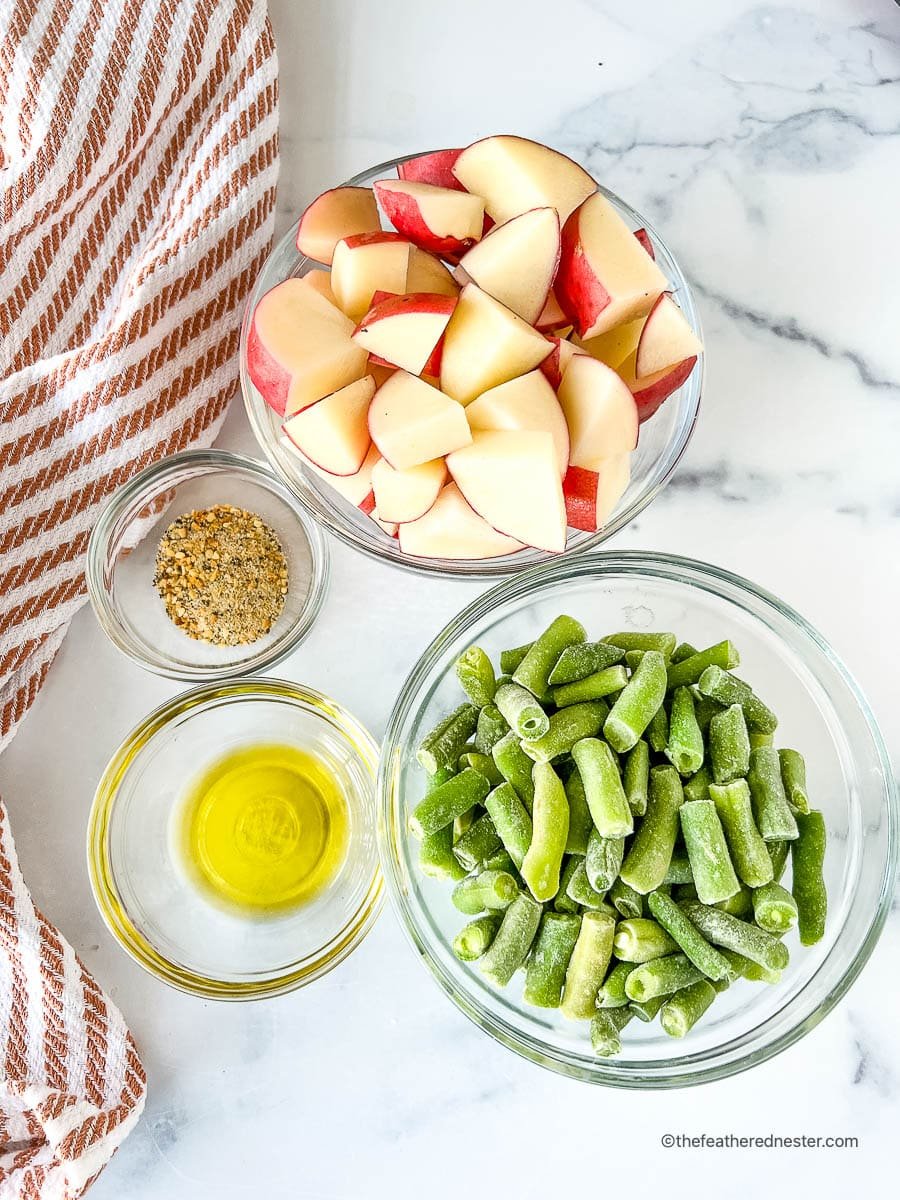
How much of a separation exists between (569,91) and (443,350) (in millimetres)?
463

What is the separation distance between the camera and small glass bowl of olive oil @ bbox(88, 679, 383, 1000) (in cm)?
113

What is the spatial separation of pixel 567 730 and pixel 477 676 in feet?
0.33

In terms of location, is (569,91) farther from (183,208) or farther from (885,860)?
(885,860)

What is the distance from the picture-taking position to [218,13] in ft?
3.46

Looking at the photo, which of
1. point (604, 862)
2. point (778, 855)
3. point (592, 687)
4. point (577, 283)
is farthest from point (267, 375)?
point (778, 855)

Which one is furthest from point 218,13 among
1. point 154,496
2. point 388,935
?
point 388,935

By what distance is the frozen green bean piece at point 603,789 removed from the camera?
2.75 feet

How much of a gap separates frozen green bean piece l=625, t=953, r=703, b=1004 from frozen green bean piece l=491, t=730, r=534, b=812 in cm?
16

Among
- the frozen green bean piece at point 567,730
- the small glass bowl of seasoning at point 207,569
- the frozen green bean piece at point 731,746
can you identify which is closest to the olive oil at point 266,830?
the small glass bowl of seasoning at point 207,569

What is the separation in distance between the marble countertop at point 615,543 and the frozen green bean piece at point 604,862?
13.5 inches

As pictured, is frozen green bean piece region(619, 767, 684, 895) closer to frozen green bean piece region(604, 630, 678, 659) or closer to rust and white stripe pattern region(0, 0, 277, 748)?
frozen green bean piece region(604, 630, 678, 659)

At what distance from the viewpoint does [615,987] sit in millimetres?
865

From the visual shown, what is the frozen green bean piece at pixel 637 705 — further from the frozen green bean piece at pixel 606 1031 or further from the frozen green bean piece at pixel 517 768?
the frozen green bean piece at pixel 606 1031

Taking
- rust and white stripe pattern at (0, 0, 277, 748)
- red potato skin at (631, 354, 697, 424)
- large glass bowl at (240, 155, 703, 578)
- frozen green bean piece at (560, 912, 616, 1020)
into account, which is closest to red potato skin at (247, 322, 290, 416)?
→ large glass bowl at (240, 155, 703, 578)
